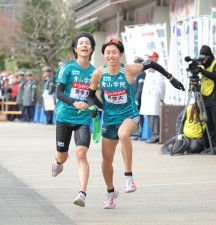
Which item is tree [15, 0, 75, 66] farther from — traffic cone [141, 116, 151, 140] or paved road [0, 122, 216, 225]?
paved road [0, 122, 216, 225]

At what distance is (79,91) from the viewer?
35.3 feet

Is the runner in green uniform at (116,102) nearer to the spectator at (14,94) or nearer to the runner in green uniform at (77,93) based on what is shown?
the runner in green uniform at (77,93)

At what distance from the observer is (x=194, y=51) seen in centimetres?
1911

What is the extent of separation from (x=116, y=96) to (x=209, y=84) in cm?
758

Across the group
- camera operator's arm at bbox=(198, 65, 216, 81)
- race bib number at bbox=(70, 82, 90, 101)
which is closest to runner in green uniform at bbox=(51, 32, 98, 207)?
race bib number at bbox=(70, 82, 90, 101)

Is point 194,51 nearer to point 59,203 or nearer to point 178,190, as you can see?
point 178,190

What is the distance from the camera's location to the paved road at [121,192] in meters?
9.64

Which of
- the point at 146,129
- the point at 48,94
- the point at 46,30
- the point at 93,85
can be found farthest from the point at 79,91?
the point at 46,30

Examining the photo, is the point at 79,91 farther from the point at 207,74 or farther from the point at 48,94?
the point at 48,94

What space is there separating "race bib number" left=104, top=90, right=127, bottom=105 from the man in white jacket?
11.1m

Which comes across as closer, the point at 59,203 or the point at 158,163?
the point at 59,203

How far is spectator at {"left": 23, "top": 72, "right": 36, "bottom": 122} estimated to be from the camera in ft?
117

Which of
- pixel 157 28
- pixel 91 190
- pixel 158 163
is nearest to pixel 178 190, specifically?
pixel 91 190

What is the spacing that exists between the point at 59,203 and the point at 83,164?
705 millimetres
